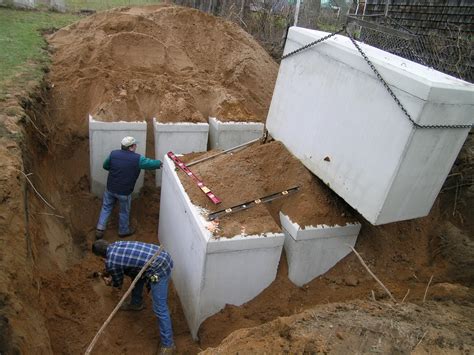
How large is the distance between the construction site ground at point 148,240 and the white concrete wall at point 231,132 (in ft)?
1.27

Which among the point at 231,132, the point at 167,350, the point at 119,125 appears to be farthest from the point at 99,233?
the point at 231,132

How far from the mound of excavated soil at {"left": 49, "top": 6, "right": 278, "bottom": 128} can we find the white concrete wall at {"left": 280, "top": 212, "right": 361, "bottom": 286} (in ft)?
10.7

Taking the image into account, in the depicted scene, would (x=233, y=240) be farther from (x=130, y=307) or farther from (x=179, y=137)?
(x=179, y=137)

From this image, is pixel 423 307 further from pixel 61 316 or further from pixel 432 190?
pixel 61 316

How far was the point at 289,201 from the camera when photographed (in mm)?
4848

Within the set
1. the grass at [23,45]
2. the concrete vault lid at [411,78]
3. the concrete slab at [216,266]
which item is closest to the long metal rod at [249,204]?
the concrete slab at [216,266]

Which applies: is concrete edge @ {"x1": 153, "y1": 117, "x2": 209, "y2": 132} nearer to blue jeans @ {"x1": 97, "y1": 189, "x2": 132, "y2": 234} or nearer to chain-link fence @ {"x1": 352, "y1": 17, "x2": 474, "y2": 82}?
blue jeans @ {"x1": 97, "y1": 189, "x2": 132, "y2": 234}

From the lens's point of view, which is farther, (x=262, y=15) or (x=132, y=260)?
(x=262, y=15)

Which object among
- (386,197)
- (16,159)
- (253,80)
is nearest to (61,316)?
(16,159)

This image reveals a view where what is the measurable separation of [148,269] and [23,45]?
21.3 feet

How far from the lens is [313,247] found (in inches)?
182

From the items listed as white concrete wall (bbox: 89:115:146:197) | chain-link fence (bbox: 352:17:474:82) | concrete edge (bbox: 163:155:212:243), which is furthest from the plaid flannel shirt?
chain-link fence (bbox: 352:17:474:82)

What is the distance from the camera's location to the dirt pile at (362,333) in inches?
112

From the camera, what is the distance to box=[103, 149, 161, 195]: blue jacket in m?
6.09
